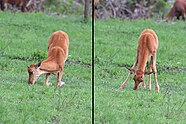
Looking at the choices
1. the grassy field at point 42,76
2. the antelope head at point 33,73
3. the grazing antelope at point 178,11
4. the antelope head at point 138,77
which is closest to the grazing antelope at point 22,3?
the grassy field at point 42,76

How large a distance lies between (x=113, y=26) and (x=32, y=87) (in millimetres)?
9016

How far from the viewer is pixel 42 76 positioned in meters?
12.6

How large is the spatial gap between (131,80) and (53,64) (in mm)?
2039

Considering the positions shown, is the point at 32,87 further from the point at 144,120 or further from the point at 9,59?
the point at 9,59

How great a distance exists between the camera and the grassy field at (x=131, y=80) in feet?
30.1

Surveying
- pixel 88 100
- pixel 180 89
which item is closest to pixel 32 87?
pixel 88 100

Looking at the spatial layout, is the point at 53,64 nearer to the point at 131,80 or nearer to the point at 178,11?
the point at 131,80

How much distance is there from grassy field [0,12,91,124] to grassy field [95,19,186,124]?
32 centimetres

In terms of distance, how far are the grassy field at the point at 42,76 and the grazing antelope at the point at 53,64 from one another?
195mm

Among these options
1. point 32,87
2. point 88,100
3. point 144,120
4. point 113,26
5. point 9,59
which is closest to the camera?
point 144,120

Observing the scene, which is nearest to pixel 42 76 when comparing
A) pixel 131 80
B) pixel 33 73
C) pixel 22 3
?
pixel 33 73

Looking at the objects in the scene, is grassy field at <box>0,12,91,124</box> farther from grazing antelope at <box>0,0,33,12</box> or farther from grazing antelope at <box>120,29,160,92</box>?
grazing antelope at <box>0,0,33,12</box>

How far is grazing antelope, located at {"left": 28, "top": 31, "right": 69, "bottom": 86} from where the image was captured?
11.3 m

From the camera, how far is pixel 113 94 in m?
10.6
